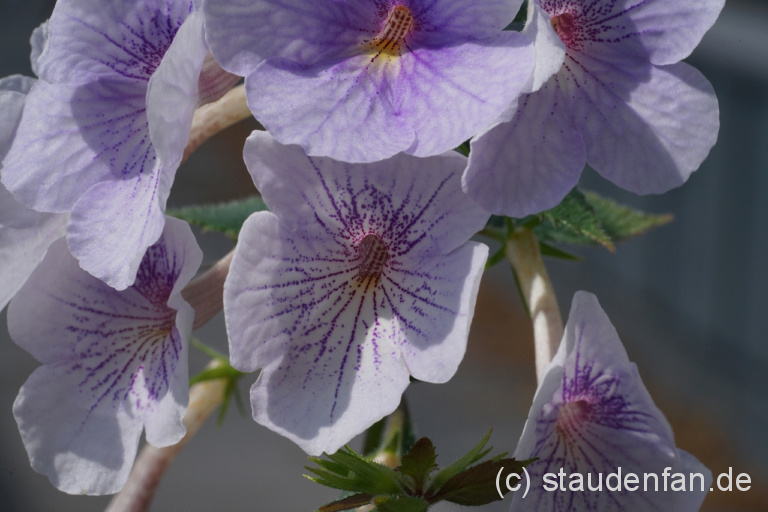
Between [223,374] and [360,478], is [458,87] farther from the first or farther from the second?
[223,374]

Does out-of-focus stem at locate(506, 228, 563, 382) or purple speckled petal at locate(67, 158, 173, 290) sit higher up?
purple speckled petal at locate(67, 158, 173, 290)

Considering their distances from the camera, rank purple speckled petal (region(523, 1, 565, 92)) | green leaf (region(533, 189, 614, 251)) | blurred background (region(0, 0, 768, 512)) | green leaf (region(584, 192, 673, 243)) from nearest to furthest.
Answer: purple speckled petal (region(523, 1, 565, 92)) → green leaf (region(533, 189, 614, 251)) → green leaf (region(584, 192, 673, 243)) → blurred background (region(0, 0, 768, 512))

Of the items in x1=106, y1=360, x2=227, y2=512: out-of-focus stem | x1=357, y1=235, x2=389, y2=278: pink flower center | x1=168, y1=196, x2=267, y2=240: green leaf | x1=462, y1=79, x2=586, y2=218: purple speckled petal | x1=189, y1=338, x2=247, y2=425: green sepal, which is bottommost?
x1=106, y1=360, x2=227, y2=512: out-of-focus stem

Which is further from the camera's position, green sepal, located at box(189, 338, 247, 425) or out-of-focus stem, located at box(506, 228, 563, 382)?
green sepal, located at box(189, 338, 247, 425)

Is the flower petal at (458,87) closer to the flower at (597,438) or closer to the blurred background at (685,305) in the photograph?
the flower at (597,438)

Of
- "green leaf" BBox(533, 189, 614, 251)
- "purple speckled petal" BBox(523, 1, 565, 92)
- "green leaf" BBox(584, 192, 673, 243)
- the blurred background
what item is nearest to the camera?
"purple speckled petal" BBox(523, 1, 565, 92)

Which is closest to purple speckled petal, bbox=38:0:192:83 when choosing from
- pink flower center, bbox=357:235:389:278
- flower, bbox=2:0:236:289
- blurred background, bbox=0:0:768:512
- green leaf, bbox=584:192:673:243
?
flower, bbox=2:0:236:289

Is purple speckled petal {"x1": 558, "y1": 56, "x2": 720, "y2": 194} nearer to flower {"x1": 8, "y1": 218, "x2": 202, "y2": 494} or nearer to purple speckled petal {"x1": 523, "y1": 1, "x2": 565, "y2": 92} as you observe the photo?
purple speckled petal {"x1": 523, "y1": 1, "x2": 565, "y2": 92}
